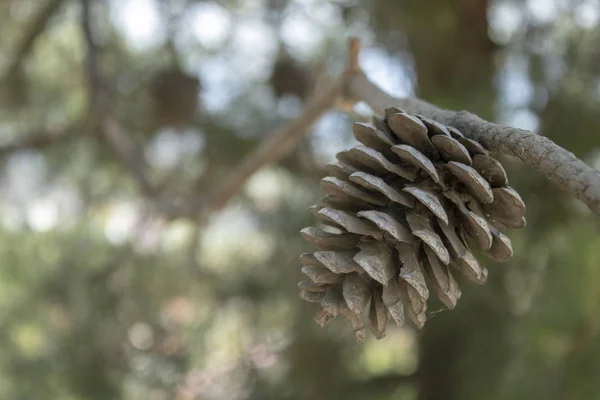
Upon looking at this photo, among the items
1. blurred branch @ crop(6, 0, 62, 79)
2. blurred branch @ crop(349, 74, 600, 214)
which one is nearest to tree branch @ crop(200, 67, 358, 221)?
blurred branch @ crop(349, 74, 600, 214)

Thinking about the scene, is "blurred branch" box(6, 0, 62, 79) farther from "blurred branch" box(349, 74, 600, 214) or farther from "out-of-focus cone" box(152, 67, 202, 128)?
"blurred branch" box(349, 74, 600, 214)

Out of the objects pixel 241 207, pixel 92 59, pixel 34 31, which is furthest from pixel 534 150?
pixel 241 207

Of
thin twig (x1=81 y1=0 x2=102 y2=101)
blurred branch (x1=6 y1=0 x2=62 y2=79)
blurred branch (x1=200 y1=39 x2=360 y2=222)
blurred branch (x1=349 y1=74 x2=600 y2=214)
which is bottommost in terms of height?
blurred branch (x1=349 y1=74 x2=600 y2=214)

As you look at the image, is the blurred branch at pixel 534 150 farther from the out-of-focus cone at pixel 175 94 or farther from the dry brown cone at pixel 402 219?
the out-of-focus cone at pixel 175 94

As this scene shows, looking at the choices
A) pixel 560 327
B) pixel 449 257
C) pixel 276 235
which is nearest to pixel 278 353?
pixel 276 235

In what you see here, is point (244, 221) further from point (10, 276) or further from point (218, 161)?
point (10, 276)

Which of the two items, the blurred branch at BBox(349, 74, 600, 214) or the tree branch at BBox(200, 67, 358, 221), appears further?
the tree branch at BBox(200, 67, 358, 221)

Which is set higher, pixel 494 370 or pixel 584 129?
pixel 584 129
